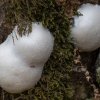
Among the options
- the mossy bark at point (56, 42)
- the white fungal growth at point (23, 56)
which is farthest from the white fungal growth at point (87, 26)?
the white fungal growth at point (23, 56)

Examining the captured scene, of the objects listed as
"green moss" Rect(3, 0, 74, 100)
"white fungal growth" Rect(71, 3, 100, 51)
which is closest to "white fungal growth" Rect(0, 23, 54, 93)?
"green moss" Rect(3, 0, 74, 100)

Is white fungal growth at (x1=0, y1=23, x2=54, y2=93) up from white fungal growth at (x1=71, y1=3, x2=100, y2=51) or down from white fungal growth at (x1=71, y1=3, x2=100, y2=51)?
down

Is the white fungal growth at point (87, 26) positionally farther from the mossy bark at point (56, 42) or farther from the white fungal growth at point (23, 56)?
the white fungal growth at point (23, 56)

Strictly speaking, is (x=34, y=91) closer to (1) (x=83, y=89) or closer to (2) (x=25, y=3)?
(1) (x=83, y=89)

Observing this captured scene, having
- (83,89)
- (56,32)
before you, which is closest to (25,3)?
(56,32)

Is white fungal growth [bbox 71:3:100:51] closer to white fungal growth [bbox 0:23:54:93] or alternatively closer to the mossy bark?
the mossy bark

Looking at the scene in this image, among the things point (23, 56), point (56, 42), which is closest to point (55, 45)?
point (56, 42)
